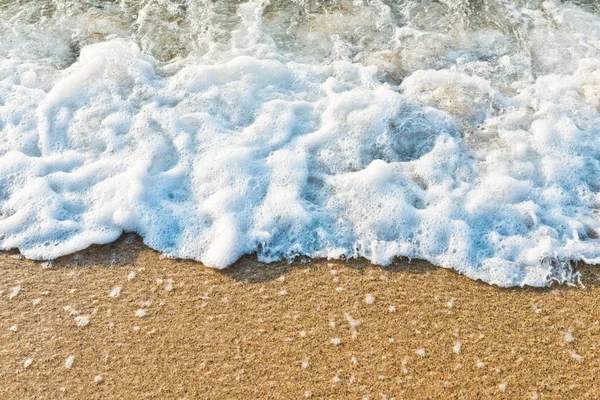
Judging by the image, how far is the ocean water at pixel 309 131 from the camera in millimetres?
2768

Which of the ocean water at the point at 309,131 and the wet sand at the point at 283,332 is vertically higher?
the ocean water at the point at 309,131

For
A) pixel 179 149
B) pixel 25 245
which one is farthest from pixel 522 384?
pixel 25 245

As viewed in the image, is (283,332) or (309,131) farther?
(309,131)

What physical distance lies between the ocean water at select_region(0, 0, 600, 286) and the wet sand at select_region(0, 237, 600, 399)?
4.7 inches

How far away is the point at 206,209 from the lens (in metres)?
2.90

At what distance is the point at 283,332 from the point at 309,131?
55.2 inches

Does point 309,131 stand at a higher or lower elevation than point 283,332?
higher

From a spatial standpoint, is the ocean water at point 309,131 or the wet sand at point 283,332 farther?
the ocean water at point 309,131

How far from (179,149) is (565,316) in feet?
7.39

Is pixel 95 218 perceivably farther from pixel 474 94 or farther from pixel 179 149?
pixel 474 94

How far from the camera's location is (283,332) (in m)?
2.38

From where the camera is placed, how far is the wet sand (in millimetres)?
2189

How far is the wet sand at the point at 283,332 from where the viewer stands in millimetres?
2189

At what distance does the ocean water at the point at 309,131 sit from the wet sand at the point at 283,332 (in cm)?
12
